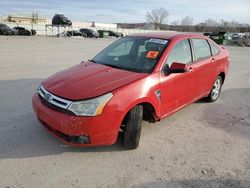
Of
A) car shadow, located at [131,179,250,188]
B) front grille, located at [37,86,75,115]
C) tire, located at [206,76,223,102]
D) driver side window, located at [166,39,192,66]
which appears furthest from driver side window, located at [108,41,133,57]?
car shadow, located at [131,179,250,188]

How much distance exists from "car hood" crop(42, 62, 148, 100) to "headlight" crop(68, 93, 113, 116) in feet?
0.24

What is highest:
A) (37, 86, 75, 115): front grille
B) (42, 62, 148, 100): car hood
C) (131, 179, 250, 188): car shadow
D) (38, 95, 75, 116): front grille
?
(42, 62, 148, 100): car hood

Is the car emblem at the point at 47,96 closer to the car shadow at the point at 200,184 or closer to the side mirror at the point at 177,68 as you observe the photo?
the car shadow at the point at 200,184

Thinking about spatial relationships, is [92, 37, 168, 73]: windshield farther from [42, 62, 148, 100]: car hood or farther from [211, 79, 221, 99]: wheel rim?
[211, 79, 221, 99]: wheel rim

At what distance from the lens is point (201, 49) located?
5.36 m

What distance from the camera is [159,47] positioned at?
4469 mm

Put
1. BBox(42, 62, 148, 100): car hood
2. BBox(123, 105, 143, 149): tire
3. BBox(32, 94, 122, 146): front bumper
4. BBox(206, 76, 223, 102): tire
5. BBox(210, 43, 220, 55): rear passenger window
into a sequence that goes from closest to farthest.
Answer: BBox(32, 94, 122, 146): front bumper, BBox(42, 62, 148, 100): car hood, BBox(123, 105, 143, 149): tire, BBox(210, 43, 220, 55): rear passenger window, BBox(206, 76, 223, 102): tire

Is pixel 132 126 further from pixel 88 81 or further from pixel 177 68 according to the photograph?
pixel 177 68

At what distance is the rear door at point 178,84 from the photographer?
4211mm

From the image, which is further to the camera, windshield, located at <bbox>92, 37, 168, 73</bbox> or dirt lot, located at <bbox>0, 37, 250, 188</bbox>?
windshield, located at <bbox>92, 37, 168, 73</bbox>

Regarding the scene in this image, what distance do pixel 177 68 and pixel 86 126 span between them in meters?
1.72

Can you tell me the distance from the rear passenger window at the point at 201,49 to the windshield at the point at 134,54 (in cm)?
87

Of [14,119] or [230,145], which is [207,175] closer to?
[230,145]

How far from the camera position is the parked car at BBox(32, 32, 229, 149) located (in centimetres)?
339
